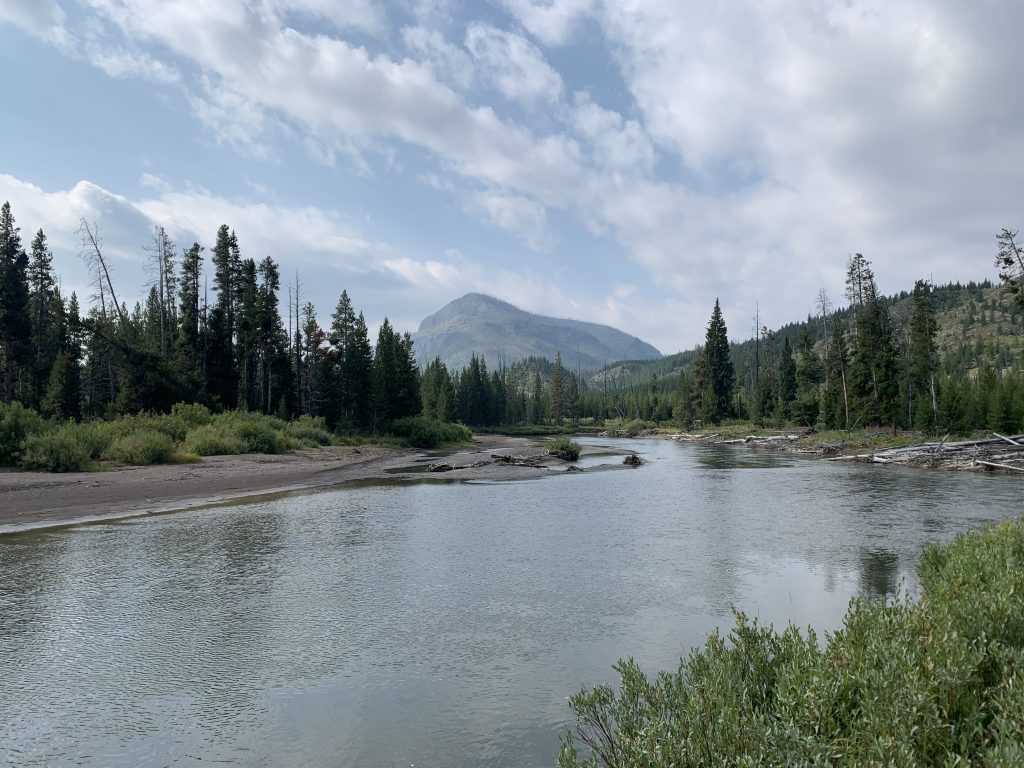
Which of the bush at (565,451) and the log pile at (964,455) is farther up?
the bush at (565,451)

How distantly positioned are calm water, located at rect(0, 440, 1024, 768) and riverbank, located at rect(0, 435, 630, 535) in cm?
275

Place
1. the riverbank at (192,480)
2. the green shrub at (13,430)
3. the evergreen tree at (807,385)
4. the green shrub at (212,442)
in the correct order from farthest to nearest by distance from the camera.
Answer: the evergreen tree at (807,385) → the green shrub at (212,442) → the green shrub at (13,430) → the riverbank at (192,480)

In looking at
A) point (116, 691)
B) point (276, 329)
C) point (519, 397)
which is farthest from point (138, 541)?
point (519, 397)

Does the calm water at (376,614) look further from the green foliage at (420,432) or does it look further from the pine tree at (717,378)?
the pine tree at (717,378)

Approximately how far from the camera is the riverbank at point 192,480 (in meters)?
22.8

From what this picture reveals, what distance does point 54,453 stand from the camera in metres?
30.0

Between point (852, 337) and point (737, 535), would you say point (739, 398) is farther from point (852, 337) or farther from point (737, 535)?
point (737, 535)

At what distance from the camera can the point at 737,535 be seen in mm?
20969

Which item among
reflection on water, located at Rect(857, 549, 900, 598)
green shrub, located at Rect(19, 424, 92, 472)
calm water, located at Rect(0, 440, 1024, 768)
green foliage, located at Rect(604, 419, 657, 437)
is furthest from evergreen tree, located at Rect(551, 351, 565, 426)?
A: reflection on water, located at Rect(857, 549, 900, 598)

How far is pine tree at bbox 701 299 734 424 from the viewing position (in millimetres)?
106688

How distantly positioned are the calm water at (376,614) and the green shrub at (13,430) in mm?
13922

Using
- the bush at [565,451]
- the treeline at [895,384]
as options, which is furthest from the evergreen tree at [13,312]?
the treeline at [895,384]

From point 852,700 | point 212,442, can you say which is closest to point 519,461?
point 212,442

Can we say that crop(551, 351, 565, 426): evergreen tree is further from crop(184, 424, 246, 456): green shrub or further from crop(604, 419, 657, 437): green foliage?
crop(184, 424, 246, 456): green shrub
